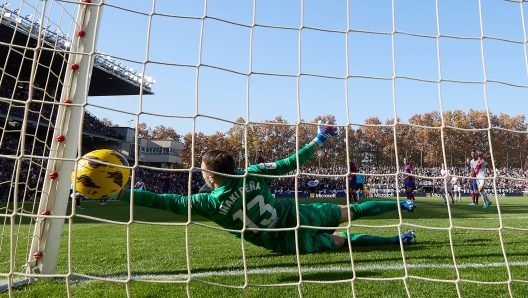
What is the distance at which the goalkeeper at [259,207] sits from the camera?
129 inches

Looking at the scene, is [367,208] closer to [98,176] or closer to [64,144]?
[98,176]

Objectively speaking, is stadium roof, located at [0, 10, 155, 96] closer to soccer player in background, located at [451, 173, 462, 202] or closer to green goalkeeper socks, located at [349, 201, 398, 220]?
green goalkeeper socks, located at [349, 201, 398, 220]

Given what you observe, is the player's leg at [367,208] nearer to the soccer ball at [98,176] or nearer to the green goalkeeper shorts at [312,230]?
the green goalkeeper shorts at [312,230]

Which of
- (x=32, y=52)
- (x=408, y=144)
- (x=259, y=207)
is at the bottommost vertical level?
(x=259, y=207)

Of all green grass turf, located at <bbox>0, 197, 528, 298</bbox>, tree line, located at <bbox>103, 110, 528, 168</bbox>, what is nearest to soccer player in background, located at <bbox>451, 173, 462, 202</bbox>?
green grass turf, located at <bbox>0, 197, 528, 298</bbox>

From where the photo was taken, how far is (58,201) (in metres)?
2.79

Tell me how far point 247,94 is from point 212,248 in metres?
2.09

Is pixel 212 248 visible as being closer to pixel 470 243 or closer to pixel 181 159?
pixel 470 243

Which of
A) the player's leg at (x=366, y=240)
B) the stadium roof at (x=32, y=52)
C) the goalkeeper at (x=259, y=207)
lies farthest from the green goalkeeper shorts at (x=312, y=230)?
the stadium roof at (x=32, y=52)

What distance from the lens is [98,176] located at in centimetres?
274

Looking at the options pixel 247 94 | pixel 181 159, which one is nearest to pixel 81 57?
pixel 247 94

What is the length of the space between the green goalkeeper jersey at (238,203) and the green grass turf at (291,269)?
27cm

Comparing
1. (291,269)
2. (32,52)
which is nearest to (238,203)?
(291,269)

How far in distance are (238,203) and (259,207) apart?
0.68 feet
